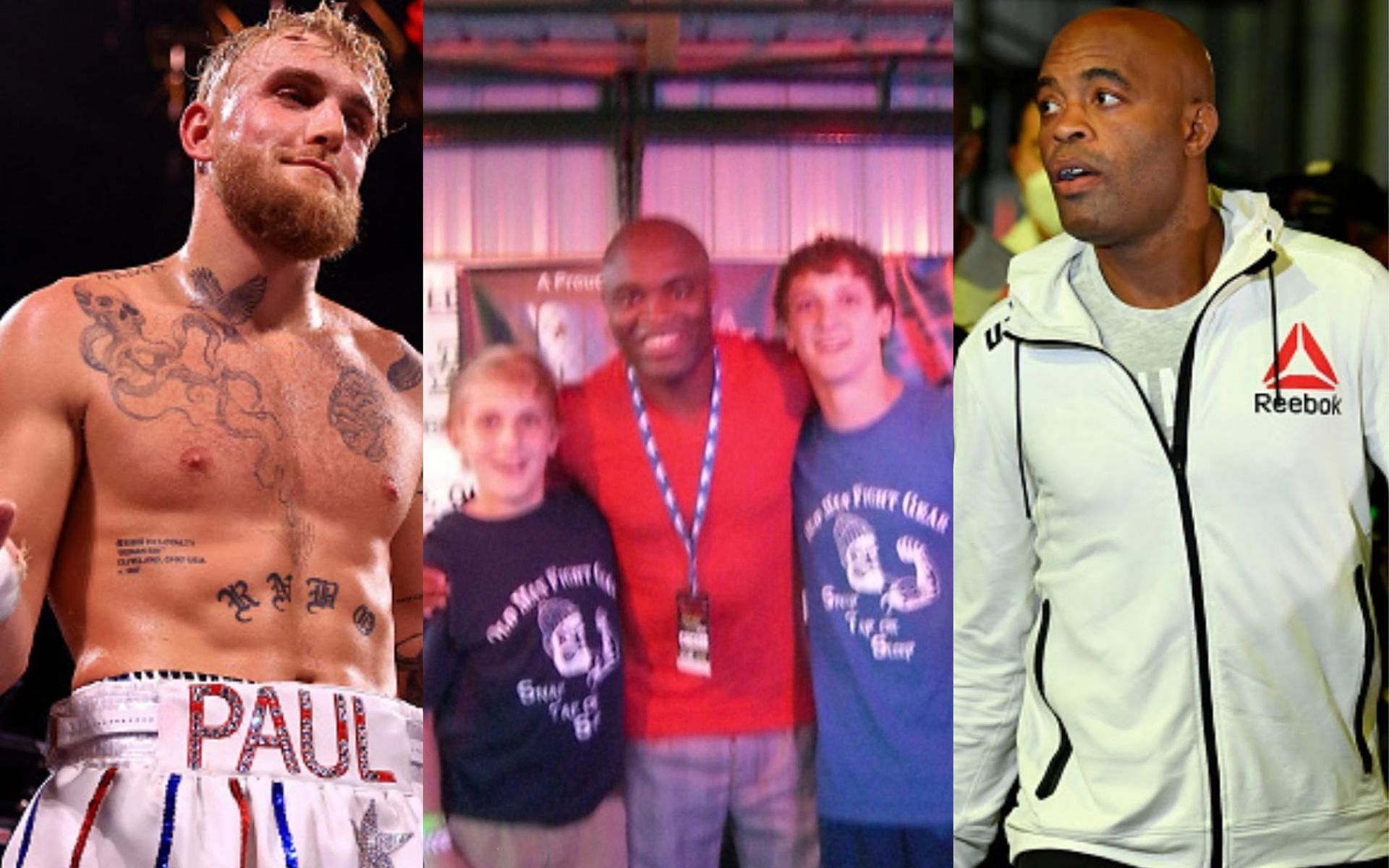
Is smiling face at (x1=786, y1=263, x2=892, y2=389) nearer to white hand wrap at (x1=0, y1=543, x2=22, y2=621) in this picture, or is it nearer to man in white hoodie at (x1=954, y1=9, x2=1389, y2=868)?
man in white hoodie at (x1=954, y1=9, x2=1389, y2=868)

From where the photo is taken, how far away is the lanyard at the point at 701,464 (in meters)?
3.28

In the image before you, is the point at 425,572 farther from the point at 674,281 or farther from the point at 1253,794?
the point at 1253,794

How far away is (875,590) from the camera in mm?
3266

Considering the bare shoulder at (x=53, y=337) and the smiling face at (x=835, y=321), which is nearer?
the bare shoulder at (x=53, y=337)

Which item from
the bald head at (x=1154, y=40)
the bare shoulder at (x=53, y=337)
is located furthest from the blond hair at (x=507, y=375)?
the bald head at (x=1154, y=40)

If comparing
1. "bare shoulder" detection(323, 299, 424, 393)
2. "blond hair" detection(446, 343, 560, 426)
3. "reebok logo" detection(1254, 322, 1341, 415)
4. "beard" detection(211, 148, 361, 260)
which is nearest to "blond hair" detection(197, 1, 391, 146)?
"beard" detection(211, 148, 361, 260)

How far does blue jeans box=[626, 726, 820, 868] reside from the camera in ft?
10.7

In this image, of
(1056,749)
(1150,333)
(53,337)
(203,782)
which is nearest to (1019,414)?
(1150,333)

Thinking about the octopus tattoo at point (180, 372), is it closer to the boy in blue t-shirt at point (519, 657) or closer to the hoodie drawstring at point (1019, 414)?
the boy in blue t-shirt at point (519, 657)

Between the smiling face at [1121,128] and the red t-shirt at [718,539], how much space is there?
0.63 metres

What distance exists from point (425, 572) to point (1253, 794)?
150 cm

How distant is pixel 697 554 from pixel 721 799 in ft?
1.51

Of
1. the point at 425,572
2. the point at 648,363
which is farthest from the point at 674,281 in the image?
the point at 425,572

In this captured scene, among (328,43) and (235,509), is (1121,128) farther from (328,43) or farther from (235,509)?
(235,509)
